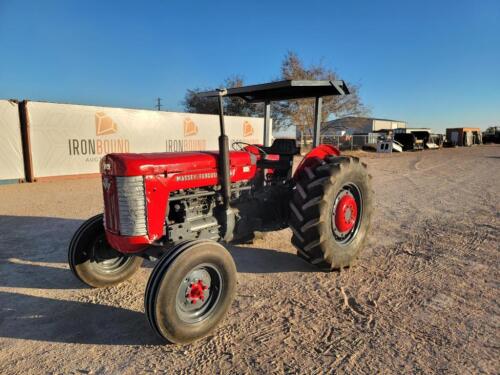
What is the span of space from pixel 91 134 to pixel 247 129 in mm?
8372

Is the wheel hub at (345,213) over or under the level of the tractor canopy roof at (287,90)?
under

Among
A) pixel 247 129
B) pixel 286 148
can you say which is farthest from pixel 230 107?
pixel 286 148

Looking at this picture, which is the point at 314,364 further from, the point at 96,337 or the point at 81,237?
the point at 81,237

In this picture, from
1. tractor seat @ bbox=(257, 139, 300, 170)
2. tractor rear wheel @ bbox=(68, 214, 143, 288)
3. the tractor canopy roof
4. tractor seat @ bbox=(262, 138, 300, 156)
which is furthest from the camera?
tractor seat @ bbox=(262, 138, 300, 156)

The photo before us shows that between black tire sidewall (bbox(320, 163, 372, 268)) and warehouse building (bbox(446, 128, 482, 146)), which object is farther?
warehouse building (bbox(446, 128, 482, 146))

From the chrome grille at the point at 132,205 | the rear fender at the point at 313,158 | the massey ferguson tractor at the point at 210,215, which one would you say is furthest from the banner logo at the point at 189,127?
the chrome grille at the point at 132,205

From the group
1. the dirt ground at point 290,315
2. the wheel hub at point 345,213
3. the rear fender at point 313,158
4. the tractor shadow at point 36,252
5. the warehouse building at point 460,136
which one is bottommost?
the dirt ground at point 290,315

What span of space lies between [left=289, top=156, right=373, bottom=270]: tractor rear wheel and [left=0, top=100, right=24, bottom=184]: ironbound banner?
10190 mm

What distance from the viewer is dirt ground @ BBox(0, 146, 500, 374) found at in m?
2.54

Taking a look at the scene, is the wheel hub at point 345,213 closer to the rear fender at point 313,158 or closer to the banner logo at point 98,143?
the rear fender at point 313,158

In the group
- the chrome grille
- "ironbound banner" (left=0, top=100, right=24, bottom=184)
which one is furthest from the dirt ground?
"ironbound banner" (left=0, top=100, right=24, bottom=184)

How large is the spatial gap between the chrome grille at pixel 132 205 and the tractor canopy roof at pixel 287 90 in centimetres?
114

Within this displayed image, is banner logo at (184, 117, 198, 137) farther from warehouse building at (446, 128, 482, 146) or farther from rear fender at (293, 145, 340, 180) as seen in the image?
warehouse building at (446, 128, 482, 146)

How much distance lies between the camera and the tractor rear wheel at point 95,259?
358 cm
